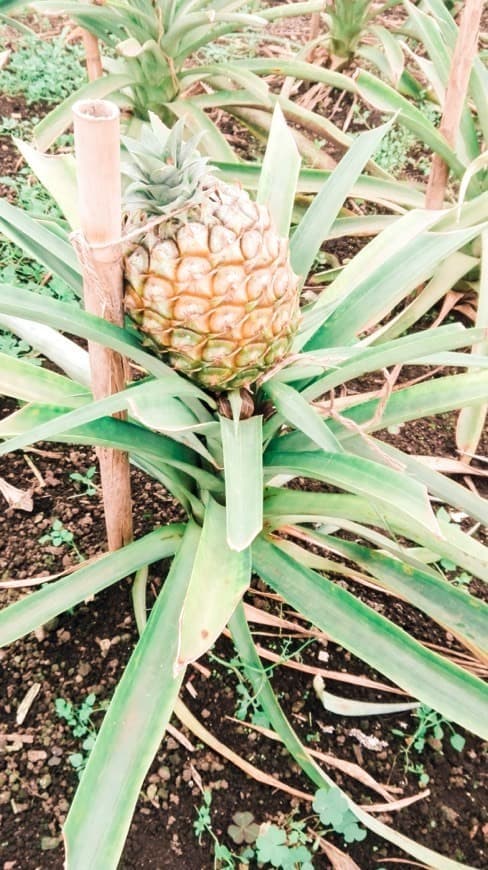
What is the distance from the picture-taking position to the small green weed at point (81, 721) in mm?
1059

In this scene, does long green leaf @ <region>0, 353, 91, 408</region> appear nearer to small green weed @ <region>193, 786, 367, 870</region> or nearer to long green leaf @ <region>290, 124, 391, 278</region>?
long green leaf @ <region>290, 124, 391, 278</region>

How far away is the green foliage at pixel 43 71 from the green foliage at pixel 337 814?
2.08m

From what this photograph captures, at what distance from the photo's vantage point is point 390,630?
0.90 meters

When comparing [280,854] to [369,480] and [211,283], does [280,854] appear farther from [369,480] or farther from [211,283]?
[211,283]

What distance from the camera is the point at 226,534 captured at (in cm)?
83

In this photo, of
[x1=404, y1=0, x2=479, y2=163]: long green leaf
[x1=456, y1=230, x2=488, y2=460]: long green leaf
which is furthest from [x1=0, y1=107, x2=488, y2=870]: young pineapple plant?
[x1=404, y1=0, x2=479, y2=163]: long green leaf

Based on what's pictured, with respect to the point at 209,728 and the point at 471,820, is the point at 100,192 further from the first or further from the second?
the point at 471,820

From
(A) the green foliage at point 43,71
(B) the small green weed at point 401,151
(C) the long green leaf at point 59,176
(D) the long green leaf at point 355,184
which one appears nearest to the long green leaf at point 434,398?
(C) the long green leaf at point 59,176

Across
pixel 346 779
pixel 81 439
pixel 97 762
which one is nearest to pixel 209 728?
pixel 346 779

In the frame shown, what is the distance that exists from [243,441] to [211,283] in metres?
0.18

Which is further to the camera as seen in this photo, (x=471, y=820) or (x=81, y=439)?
(x=471, y=820)

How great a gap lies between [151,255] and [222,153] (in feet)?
3.29

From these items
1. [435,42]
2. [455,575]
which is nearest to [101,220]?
[455,575]

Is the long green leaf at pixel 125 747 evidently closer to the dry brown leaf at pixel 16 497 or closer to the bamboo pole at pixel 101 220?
the bamboo pole at pixel 101 220
